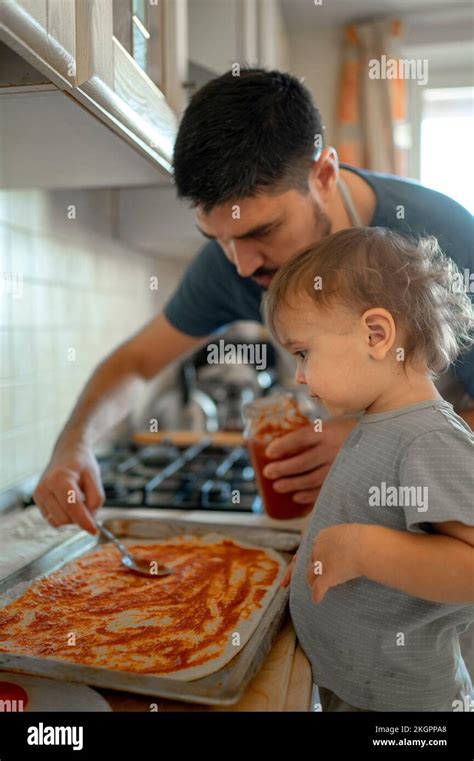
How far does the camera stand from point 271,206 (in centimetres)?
91

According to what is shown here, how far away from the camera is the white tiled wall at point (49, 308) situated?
128cm

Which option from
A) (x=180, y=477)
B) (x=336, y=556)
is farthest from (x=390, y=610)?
(x=180, y=477)

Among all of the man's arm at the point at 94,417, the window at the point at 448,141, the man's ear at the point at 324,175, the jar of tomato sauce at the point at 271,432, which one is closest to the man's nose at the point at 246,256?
the man's ear at the point at 324,175

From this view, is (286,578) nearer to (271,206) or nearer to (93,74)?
(271,206)

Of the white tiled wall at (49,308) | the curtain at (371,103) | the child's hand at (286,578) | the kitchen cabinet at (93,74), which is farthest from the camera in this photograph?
the curtain at (371,103)

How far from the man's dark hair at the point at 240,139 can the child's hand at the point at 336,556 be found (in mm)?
470

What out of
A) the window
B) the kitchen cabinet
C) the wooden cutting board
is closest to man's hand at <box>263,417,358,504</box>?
the kitchen cabinet

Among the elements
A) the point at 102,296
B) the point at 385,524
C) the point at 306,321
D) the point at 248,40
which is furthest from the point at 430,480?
the point at 248,40

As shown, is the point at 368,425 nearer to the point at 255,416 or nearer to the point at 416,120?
the point at 255,416

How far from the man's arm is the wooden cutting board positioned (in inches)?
20.3

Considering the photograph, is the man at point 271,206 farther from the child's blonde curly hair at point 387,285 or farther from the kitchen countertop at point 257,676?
the child's blonde curly hair at point 387,285

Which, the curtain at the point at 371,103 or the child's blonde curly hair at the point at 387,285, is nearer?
the child's blonde curly hair at the point at 387,285

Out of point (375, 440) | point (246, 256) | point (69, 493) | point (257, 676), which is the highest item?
point (246, 256)

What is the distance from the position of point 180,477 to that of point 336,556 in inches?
32.9
